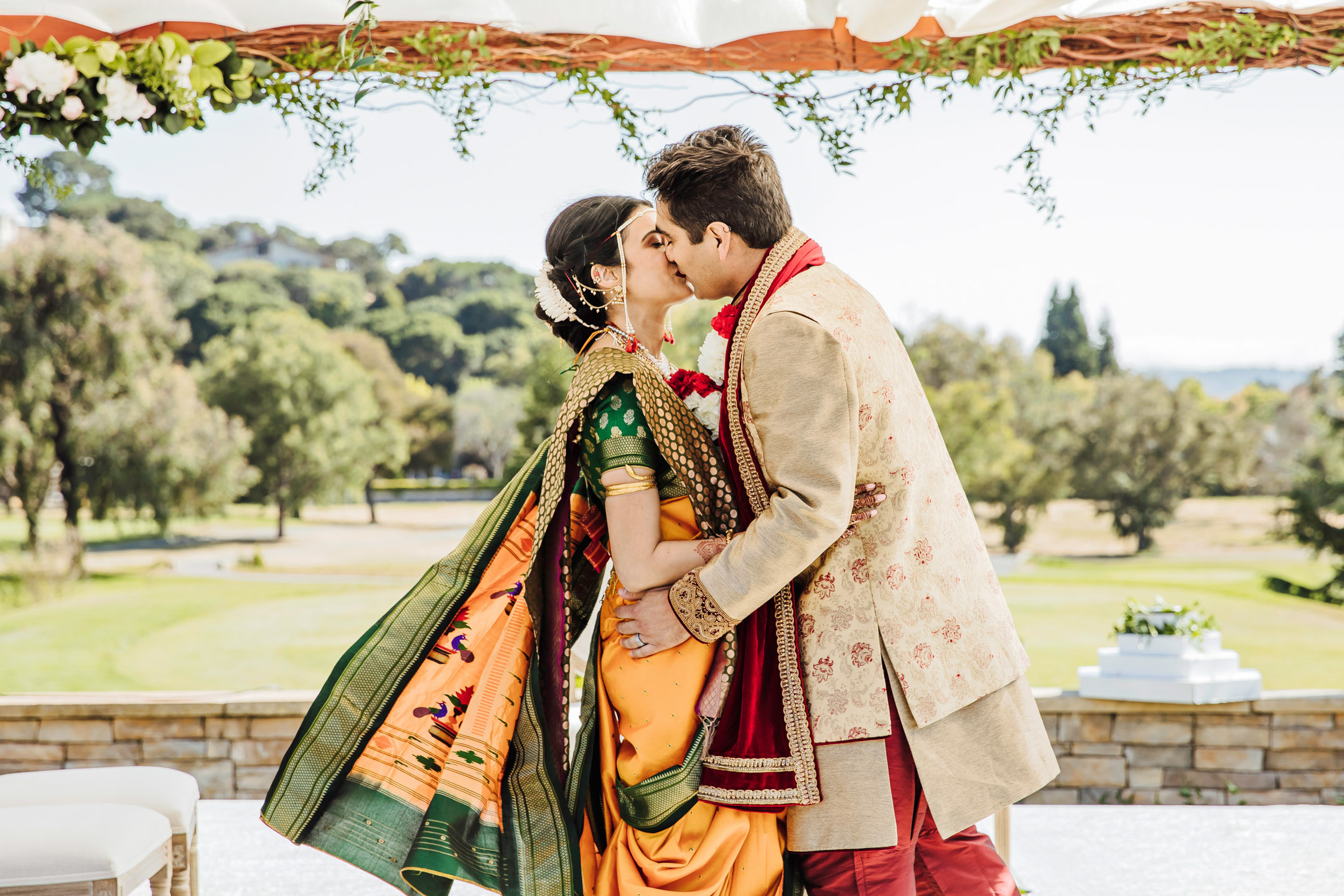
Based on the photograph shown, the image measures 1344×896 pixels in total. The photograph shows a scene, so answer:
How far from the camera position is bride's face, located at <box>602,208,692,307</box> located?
1980 millimetres

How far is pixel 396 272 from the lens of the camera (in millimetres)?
8336

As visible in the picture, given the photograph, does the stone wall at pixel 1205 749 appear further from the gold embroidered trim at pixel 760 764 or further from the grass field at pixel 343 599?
the grass field at pixel 343 599

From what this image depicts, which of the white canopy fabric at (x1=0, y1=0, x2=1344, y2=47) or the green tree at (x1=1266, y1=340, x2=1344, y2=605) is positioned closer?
the white canopy fabric at (x1=0, y1=0, x2=1344, y2=47)

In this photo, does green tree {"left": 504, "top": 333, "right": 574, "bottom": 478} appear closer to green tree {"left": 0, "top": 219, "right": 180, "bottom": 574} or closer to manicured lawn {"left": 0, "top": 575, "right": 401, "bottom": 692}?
manicured lawn {"left": 0, "top": 575, "right": 401, "bottom": 692}

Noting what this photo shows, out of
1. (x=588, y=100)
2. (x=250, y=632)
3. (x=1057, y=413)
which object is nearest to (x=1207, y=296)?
(x=1057, y=413)

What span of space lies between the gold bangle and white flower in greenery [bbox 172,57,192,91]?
1.92 m

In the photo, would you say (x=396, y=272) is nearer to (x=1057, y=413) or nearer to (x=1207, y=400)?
(x=1057, y=413)

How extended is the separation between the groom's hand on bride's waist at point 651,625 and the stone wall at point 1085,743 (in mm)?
2907

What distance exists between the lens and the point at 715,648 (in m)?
1.84

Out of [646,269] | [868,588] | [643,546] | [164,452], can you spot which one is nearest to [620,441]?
[643,546]

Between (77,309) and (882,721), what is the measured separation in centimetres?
752

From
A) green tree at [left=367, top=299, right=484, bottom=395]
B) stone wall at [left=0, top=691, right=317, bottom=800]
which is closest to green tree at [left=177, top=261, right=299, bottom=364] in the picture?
green tree at [left=367, top=299, right=484, bottom=395]

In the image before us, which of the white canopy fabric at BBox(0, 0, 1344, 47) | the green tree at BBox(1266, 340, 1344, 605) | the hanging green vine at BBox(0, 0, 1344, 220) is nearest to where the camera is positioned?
the white canopy fabric at BBox(0, 0, 1344, 47)

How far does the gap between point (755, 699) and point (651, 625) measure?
0.79 feet
